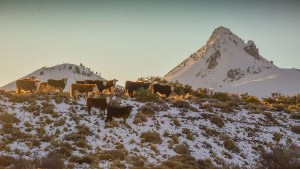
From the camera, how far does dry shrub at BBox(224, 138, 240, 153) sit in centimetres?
2748

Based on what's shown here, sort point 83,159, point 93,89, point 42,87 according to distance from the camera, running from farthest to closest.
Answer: point 42,87
point 93,89
point 83,159

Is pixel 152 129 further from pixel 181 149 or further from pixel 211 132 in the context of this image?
pixel 211 132

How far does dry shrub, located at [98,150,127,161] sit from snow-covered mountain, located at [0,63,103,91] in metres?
46.0

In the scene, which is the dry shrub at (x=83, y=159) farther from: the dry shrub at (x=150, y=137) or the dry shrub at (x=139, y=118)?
the dry shrub at (x=139, y=118)

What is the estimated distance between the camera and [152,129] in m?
27.8

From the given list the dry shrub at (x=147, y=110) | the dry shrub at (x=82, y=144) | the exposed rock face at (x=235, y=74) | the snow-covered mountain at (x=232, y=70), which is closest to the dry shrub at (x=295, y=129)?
the dry shrub at (x=147, y=110)

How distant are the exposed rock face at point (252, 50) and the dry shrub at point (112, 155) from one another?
3945 inches

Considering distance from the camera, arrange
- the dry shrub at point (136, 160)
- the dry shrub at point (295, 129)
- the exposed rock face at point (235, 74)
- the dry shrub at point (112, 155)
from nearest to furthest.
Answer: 1. the dry shrub at point (136, 160)
2. the dry shrub at point (112, 155)
3. the dry shrub at point (295, 129)
4. the exposed rock face at point (235, 74)

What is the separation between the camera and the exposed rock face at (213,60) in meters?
110

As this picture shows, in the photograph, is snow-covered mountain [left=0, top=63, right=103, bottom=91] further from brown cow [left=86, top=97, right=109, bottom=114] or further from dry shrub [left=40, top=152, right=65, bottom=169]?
dry shrub [left=40, top=152, right=65, bottom=169]

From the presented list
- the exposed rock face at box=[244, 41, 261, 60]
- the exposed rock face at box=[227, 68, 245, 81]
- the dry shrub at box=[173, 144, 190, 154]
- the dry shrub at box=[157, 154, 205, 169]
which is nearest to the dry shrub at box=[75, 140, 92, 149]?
the dry shrub at box=[157, 154, 205, 169]

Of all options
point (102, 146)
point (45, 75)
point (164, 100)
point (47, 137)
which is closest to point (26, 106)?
point (47, 137)

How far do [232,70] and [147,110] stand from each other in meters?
80.9

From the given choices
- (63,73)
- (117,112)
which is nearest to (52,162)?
(117,112)
